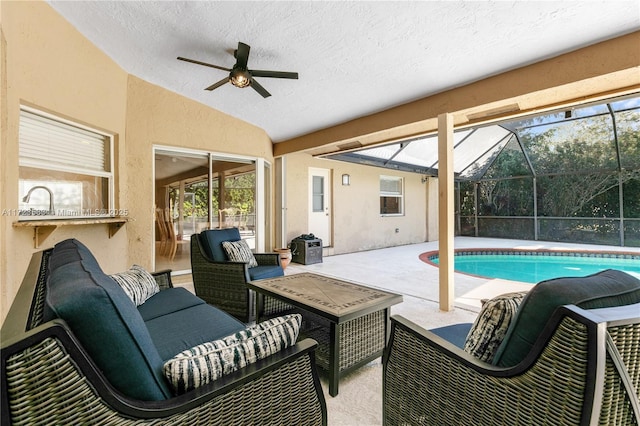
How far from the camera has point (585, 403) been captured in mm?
759

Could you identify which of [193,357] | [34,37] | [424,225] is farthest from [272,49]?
[424,225]

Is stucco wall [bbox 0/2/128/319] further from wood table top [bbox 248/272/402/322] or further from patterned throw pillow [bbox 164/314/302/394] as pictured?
patterned throw pillow [bbox 164/314/302/394]

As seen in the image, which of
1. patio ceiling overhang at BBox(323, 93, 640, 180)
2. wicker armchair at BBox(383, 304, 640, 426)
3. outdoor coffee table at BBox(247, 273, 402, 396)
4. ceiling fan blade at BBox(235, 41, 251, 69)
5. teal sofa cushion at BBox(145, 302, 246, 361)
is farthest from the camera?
patio ceiling overhang at BBox(323, 93, 640, 180)

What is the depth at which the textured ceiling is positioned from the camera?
207 centimetres

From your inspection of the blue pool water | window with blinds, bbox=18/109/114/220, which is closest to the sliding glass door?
window with blinds, bbox=18/109/114/220

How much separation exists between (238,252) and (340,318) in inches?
68.6

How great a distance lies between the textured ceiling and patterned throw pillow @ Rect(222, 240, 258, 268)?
6.47ft

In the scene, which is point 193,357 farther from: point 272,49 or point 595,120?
point 595,120

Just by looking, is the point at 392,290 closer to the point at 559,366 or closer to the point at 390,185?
the point at 559,366

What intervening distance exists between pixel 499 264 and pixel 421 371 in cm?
694

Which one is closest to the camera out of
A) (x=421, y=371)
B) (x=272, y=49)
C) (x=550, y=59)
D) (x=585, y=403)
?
(x=585, y=403)

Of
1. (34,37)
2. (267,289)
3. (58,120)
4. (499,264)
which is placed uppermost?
(34,37)

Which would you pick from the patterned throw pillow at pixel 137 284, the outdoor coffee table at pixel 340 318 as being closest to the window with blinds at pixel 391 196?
the outdoor coffee table at pixel 340 318

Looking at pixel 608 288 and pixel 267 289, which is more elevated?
pixel 608 288
